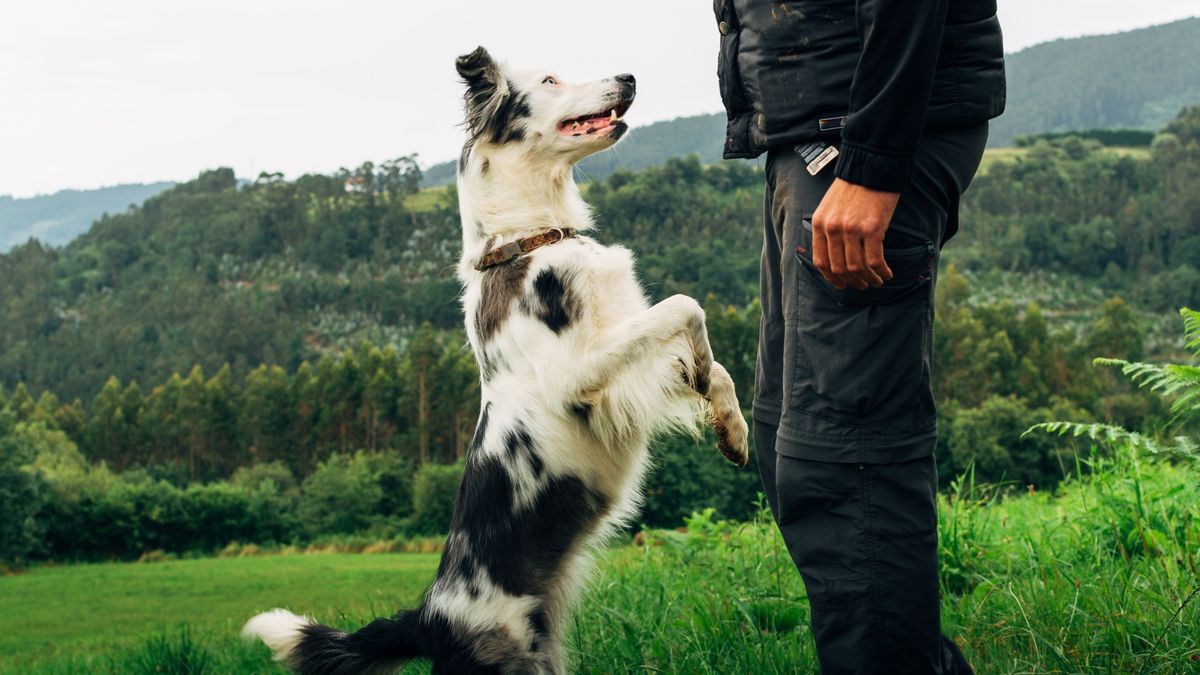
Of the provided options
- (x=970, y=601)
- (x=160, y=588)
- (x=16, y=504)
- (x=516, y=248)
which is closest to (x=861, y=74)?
(x=516, y=248)

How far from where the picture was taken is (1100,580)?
329 centimetres

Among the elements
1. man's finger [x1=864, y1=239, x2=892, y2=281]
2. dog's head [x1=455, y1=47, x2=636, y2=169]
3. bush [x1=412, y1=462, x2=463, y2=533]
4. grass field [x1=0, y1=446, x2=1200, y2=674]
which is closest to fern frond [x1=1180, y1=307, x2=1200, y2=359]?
grass field [x1=0, y1=446, x2=1200, y2=674]

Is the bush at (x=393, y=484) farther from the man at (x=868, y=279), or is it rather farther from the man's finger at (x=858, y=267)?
the man's finger at (x=858, y=267)

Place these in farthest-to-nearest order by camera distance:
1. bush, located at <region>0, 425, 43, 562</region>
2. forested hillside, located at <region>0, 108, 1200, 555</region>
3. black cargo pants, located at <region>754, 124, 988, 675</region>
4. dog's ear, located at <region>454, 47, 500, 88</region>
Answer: forested hillside, located at <region>0, 108, 1200, 555</region>, bush, located at <region>0, 425, 43, 562</region>, dog's ear, located at <region>454, 47, 500, 88</region>, black cargo pants, located at <region>754, 124, 988, 675</region>

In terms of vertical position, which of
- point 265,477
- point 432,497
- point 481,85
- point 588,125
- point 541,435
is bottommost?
point 432,497

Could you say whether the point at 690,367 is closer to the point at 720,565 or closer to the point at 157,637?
the point at 720,565

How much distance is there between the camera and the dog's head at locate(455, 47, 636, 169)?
11.3ft

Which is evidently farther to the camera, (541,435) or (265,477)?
(265,477)

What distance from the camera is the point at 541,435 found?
3043 millimetres

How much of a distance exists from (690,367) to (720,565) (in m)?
1.51

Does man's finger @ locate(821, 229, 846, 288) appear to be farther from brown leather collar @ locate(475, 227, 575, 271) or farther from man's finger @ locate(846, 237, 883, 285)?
brown leather collar @ locate(475, 227, 575, 271)

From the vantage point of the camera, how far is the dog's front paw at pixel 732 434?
126 inches

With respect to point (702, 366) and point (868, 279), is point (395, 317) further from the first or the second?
point (868, 279)

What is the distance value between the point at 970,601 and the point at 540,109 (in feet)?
7.41
